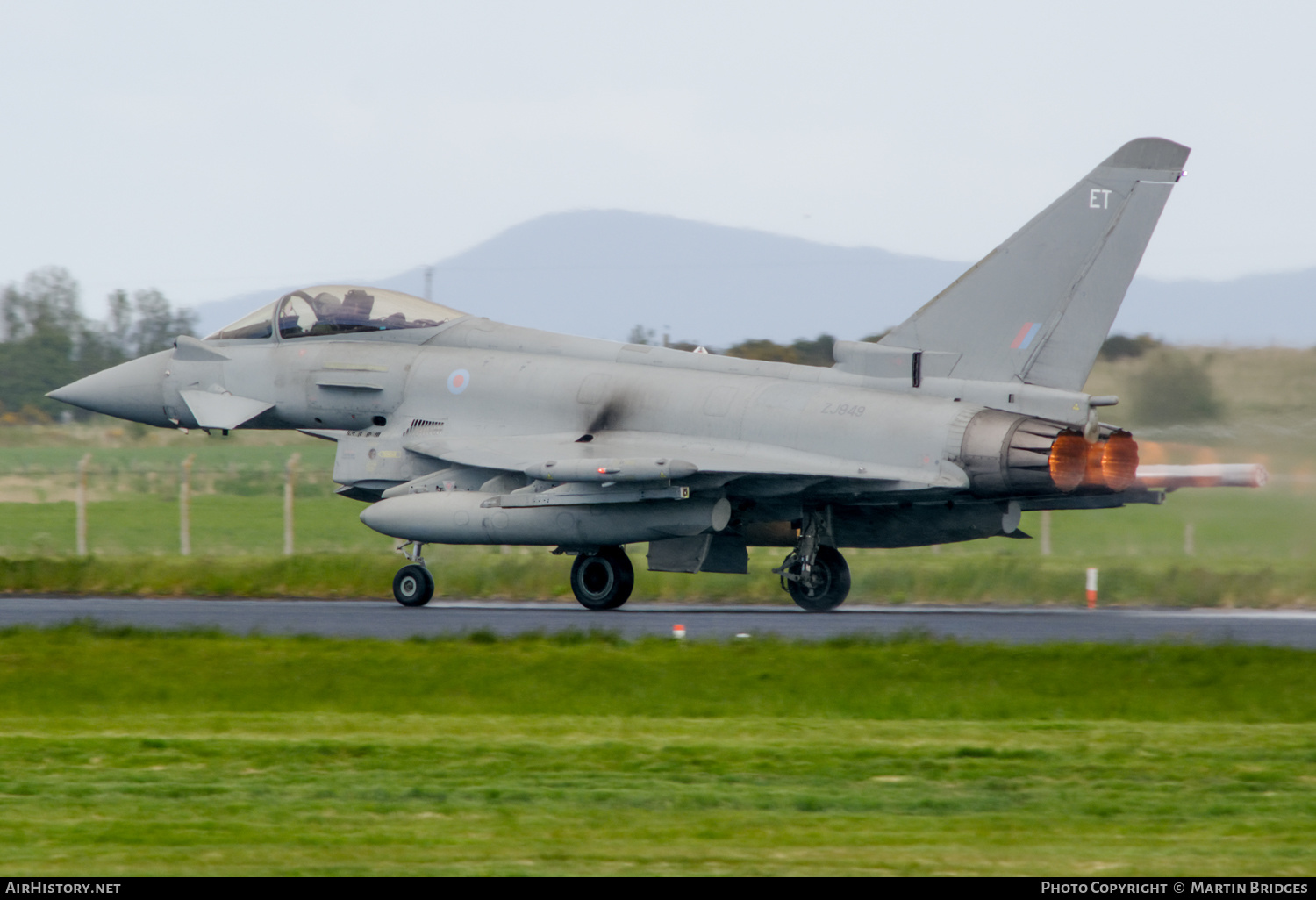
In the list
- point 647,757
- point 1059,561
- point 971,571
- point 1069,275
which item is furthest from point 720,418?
point 647,757

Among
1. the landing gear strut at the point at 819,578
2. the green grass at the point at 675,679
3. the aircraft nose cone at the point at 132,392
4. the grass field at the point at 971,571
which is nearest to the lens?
the green grass at the point at 675,679

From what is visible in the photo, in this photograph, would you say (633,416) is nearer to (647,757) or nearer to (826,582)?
(826,582)

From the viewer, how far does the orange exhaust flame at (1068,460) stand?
52.1 feet

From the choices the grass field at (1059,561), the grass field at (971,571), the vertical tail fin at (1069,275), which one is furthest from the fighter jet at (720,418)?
the grass field at (971,571)

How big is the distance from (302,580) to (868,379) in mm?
8655

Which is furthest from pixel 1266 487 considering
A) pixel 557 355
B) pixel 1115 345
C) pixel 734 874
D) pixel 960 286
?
pixel 734 874

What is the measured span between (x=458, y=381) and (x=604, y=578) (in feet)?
10.1

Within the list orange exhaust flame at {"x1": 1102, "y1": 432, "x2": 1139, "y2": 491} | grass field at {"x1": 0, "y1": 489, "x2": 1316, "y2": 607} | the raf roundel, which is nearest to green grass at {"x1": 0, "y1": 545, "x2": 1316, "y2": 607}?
grass field at {"x1": 0, "y1": 489, "x2": 1316, "y2": 607}

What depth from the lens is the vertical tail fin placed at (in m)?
16.5

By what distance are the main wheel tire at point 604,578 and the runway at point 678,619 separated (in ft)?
0.58

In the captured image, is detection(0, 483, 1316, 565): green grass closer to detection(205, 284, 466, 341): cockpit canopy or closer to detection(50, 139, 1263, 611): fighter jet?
detection(50, 139, 1263, 611): fighter jet

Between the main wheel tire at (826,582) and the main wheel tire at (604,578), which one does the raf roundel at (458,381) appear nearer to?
the main wheel tire at (604,578)

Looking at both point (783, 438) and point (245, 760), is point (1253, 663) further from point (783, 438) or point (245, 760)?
point (245, 760)

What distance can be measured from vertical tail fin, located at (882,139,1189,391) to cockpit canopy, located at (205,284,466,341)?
729 cm
